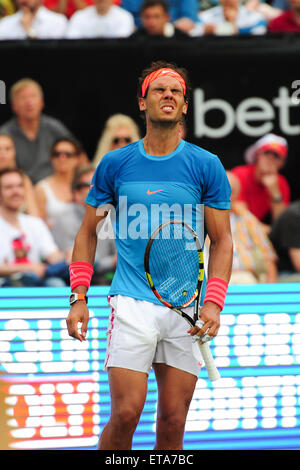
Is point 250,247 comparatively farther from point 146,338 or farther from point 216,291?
point 146,338

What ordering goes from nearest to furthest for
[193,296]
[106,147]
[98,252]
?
[193,296] → [98,252] → [106,147]

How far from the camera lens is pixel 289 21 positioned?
27.7 feet

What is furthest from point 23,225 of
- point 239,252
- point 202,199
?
point 202,199

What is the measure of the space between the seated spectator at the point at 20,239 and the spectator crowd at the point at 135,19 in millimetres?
1597

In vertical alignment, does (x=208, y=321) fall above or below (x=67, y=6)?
below

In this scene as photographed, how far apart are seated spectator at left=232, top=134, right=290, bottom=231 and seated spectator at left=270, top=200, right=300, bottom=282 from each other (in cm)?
53

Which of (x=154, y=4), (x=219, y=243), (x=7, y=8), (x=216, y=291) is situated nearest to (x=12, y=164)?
(x=7, y=8)

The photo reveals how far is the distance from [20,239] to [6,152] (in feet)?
3.00

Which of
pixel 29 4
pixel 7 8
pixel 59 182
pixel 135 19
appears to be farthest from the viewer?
pixel 135 19

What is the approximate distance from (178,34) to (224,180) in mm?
4326

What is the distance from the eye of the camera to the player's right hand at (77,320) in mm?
3895

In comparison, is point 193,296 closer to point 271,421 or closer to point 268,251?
point 271,421

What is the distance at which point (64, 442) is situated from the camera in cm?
510

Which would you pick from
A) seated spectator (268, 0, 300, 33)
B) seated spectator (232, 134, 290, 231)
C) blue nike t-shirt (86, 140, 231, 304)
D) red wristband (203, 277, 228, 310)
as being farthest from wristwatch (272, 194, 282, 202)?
red wristband (203, 277, 228, 310)
